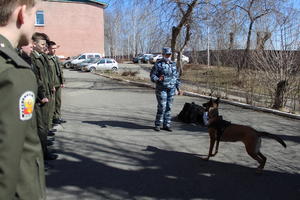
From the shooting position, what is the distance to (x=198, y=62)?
22594 mm

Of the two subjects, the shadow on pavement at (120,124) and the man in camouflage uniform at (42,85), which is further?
the shadow on pavement at (120,124)

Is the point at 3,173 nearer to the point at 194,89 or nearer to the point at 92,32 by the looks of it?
the point at 194,89

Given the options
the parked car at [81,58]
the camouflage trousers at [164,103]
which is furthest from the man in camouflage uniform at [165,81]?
the parked car at [81,58]

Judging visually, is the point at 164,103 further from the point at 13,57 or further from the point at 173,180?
the point at 13,57

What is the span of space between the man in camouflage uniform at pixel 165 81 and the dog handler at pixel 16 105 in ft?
16.9

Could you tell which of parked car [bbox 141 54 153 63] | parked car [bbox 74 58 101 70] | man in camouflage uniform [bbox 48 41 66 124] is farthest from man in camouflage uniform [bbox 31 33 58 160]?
parked car [bbox 141 54 153 63]

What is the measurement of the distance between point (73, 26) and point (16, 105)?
45.2m

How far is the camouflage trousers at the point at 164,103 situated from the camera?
6488 mm

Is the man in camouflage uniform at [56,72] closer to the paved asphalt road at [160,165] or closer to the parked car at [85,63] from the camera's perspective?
the paved asphalt road at [160,165]

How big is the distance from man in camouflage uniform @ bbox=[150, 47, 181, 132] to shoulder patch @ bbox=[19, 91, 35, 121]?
5.25m

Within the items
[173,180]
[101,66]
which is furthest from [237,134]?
[101,66]

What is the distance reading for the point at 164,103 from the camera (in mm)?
6543

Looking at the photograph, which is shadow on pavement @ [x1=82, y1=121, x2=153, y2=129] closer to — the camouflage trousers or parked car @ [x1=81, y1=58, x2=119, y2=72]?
the camouflage trousers

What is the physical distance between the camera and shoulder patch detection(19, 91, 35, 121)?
105cm
